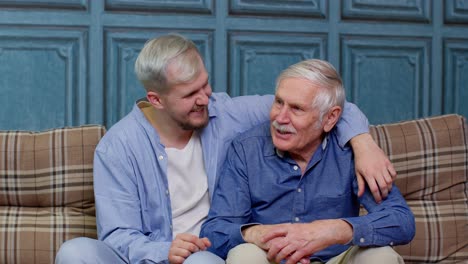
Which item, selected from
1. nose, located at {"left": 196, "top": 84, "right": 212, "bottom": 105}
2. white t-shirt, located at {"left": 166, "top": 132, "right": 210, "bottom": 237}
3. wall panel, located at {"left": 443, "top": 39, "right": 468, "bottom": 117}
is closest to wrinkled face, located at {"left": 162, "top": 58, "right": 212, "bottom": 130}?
nose, located at {"left": 196, "top": 84, "right": 212, "bottom": 105}

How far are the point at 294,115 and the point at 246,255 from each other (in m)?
0.46

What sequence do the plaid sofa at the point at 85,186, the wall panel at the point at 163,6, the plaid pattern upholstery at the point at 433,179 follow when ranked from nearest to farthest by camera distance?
the plaid sofa at the point at 85,186
the plaid pattern upholstery at the point at 433,179
the wall panel at the point at 163,6

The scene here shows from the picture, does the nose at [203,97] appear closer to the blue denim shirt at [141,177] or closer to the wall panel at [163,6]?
the blue denim shirt at [141,177]

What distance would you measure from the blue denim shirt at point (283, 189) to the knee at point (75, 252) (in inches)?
13.6

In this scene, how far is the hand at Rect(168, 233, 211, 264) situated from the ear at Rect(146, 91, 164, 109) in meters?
0.47

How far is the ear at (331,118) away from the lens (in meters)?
2.66

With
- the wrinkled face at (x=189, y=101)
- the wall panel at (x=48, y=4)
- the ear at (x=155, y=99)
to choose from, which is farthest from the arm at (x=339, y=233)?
the wall panel at (x=48, y=4)

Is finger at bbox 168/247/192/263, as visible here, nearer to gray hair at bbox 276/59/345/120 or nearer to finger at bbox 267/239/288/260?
finger at bbox 267/239/288/260

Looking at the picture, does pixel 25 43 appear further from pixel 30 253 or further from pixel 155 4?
pixel 30 253

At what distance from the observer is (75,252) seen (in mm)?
2416

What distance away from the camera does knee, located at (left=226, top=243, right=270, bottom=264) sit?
7.76 ft

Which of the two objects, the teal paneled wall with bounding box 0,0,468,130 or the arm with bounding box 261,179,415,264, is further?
the teal paneled wall with bounding box 0,0,468,130

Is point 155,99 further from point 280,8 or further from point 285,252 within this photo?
point 280,8

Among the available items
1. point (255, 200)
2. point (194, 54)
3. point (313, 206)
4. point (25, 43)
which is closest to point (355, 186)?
point (313, 206)
